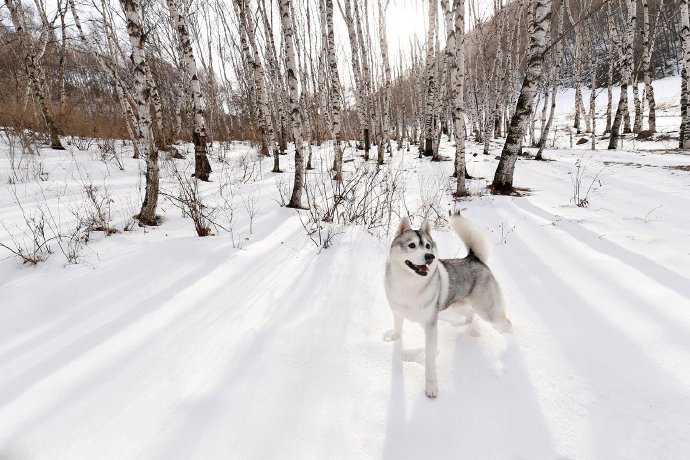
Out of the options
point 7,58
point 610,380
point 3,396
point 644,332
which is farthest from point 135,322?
point 7,58

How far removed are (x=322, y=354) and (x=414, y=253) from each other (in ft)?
3.46

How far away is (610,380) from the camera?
203cm

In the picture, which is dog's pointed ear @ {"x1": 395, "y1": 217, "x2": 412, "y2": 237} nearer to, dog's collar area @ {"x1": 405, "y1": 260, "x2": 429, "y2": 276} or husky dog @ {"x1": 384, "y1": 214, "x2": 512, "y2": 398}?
husky dog @ {"x1": 384, "y1": 214, "x2": 512, "y2": 398}

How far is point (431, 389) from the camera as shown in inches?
78.8

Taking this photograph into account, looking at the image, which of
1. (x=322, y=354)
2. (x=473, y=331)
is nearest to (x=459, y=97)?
(x=473, y=331)

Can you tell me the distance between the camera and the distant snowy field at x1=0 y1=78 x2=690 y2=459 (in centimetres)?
171

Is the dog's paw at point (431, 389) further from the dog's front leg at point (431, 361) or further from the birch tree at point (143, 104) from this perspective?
the birch tree at point (143, 104)

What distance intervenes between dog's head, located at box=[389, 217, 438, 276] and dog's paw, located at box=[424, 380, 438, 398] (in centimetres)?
70

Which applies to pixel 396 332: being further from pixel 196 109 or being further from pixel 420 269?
pixel 196 109

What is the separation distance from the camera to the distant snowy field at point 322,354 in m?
1.71

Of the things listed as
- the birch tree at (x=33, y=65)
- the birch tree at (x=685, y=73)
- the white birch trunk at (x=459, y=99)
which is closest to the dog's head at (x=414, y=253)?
the white birch trunk at (x=459, y=99)

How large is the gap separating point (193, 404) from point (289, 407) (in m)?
0.59

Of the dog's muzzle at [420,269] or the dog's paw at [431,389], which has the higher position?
the dog's muzzle at [420,269]

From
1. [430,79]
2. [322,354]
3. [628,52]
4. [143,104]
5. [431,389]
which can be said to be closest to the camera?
[431,389]
